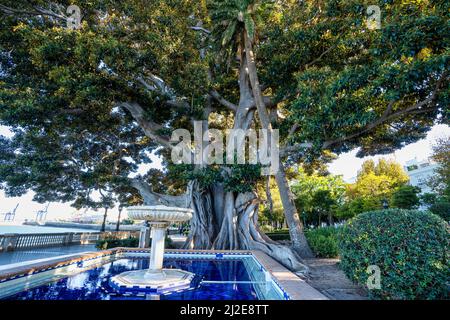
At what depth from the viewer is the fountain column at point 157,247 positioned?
5.48m

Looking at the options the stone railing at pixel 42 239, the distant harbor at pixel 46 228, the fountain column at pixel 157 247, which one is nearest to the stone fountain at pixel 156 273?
the fountain column at pixel 157 247

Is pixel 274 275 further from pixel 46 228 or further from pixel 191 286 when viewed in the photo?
pixel 46 228

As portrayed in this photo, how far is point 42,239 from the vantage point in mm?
13430

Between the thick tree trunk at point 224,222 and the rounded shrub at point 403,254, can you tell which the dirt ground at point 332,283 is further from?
the thick tree trunk at point 224,222

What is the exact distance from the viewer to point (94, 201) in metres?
19.0

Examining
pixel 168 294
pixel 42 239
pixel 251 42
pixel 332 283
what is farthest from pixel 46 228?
pixel 332 283

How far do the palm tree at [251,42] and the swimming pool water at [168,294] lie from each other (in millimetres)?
3047

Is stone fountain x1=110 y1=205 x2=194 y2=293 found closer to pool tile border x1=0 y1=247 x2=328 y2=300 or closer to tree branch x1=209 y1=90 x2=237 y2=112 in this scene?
pool tile border x1=0 y1=247 x2=328 y2=300

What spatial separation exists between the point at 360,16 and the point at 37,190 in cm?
1988

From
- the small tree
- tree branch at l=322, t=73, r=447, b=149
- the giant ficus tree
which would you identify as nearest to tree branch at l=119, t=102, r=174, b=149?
the giant ficus tree

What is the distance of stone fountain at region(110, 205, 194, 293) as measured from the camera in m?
4.78

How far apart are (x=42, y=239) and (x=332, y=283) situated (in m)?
15.2

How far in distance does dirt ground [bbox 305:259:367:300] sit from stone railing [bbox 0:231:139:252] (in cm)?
1361
